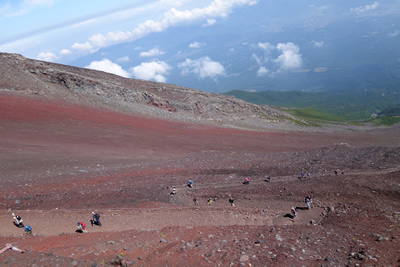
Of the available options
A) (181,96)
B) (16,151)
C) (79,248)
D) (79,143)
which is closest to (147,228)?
(79,248)

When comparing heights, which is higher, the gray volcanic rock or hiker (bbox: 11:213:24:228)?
the gray volcanic rock

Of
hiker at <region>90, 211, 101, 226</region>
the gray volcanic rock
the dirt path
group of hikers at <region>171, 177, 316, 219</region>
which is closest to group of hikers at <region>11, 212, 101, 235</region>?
hiker at <region>90, 211, 101, 226</region>

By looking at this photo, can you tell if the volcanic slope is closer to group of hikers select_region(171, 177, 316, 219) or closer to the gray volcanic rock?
group of hikers select_region(171, 177, 316, 219)

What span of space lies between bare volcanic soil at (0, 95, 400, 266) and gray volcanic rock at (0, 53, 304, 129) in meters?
16.1

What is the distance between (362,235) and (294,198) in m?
4.41

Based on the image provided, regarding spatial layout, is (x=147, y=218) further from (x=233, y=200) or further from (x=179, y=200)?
(x=233, y=200)

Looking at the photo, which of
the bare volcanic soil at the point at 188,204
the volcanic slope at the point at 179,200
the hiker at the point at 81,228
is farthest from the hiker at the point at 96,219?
the hiker at the point at 81,228

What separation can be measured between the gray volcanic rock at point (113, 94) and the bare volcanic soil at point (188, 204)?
52.8ft

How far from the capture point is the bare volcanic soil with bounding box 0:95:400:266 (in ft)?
28.5

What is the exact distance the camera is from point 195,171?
64.3 feet

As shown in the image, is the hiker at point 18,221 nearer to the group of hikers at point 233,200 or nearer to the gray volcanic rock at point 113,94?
the group of hikers at point 233,200

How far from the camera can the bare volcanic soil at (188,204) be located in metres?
8.68

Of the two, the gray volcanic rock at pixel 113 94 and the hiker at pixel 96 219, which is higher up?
the gray volcanic rock at pixel 113 94

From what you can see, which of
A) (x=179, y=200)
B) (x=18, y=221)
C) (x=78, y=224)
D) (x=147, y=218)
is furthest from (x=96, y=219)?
(x=179, y=200)
